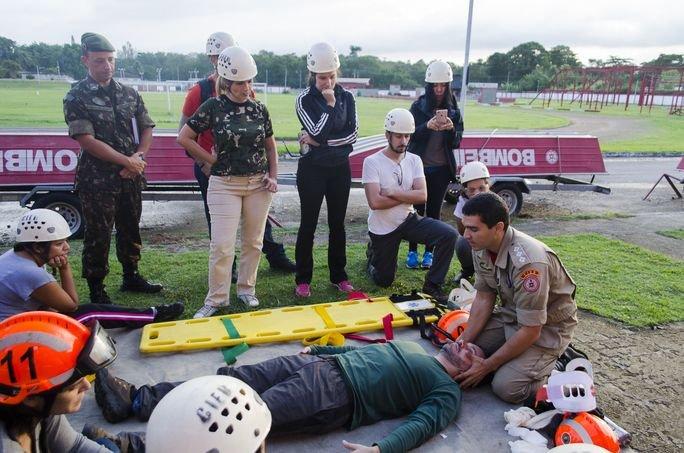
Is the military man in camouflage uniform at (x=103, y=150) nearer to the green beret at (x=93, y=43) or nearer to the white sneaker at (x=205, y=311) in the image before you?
the green beret at (x=93, y=43)

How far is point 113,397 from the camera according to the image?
3412 mm

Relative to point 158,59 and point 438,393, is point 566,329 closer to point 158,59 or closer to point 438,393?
point 438,393

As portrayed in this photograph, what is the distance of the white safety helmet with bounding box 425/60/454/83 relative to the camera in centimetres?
631

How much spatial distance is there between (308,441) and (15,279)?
213 centimetres

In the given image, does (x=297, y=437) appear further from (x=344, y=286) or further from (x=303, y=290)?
(x=344, y=286)

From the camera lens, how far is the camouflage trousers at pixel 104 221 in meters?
4.94

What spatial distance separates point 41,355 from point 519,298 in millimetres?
2726

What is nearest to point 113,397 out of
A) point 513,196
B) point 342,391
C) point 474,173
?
point 342,391

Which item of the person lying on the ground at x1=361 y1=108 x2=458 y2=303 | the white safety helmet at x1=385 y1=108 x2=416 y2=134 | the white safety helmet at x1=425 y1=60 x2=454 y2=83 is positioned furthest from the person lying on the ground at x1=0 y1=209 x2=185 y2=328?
the white safety helmet at x1=425 y1=60 x2=454 y2=83

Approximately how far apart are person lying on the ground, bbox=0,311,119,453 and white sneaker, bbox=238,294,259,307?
9.86 feet

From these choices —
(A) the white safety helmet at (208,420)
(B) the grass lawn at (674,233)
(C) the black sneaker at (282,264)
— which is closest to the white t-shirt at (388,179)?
→ (C) the black sneaker at (282,264)

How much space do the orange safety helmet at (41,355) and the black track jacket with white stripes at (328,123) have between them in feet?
11.3

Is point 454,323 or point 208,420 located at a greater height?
point 208,420

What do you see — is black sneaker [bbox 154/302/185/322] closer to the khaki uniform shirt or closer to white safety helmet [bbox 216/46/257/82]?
white safety helmet [bbox 216/46/257/82]
